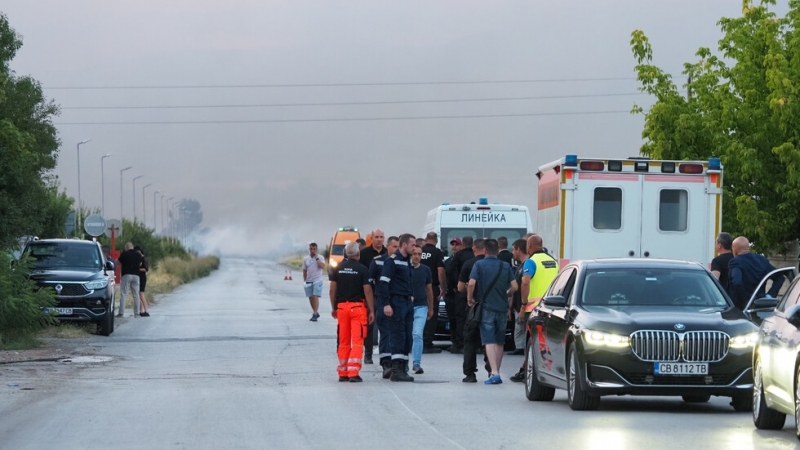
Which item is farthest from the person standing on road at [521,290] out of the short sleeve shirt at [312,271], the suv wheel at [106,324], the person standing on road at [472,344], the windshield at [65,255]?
the short sleeve shirt at [312,271]

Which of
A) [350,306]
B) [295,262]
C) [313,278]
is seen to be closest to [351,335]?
[350,306]

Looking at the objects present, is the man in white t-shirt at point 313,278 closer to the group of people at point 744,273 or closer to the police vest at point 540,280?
the police vest at point 540,280

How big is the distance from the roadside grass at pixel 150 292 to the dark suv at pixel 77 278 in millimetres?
409

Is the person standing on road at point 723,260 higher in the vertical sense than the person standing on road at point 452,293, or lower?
higher

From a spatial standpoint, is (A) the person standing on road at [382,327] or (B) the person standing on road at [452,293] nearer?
(A) the person standing on road at [382,327]

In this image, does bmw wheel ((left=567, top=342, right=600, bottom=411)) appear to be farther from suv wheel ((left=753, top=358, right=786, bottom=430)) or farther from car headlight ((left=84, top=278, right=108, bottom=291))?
car headlight ((left=84, top=278, right=108, bottom=291))

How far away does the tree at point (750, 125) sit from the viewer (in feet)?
114

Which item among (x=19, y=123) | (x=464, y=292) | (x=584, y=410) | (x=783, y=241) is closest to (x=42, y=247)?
(x=19, y=123)

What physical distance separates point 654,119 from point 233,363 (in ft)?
63.5

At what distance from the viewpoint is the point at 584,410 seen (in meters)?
13.2

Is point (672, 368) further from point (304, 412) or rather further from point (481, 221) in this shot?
point (481, 221)

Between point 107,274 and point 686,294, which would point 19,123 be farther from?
point 686,294

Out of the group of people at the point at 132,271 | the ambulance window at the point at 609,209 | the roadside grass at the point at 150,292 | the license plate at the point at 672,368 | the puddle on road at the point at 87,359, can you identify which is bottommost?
the roadside grass at the point at 150,292

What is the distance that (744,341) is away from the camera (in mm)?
12867
